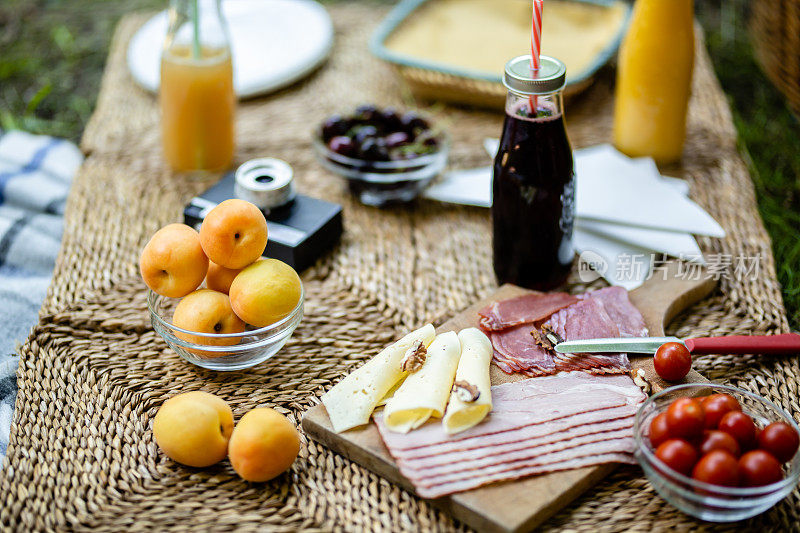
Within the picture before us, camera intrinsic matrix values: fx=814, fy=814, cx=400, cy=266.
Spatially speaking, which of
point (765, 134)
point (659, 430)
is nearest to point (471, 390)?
point (659, 430)

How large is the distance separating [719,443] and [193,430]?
0.61 metres

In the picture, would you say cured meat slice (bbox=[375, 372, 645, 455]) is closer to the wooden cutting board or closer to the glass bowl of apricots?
the wooden cutting board

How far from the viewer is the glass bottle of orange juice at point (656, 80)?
153cm

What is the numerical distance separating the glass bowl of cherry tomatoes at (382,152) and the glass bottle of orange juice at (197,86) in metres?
0.20

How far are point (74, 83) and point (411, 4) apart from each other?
0.95 m

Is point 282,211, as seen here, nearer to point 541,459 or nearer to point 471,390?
point 471,390

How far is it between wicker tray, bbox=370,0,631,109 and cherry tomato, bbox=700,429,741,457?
103cm

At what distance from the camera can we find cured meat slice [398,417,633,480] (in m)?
0.96

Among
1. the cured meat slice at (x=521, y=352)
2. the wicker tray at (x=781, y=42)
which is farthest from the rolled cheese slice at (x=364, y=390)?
the wicker tray at (x=781, y=42)

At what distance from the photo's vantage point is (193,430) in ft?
3.22

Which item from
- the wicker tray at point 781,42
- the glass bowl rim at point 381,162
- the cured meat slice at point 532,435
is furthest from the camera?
the wicker tray at point 781,42

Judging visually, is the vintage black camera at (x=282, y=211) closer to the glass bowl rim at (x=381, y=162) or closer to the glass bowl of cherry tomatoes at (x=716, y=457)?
the glass bowl rim at (x=381, y=162)

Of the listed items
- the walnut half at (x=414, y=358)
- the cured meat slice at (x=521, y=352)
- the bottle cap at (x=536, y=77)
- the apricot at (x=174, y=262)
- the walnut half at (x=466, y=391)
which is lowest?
the cured meat slice at (x=521, y=352)

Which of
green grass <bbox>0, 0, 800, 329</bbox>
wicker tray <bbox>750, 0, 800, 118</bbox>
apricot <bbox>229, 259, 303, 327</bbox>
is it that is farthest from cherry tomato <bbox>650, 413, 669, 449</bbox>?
wicker tray <bbox>750, 0, 800, 118</bbox>
